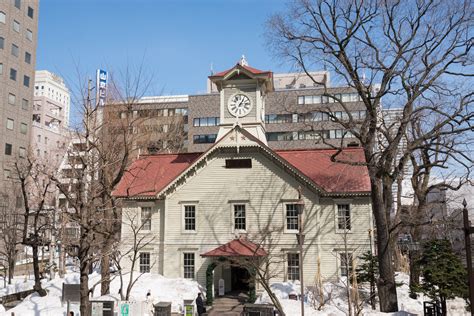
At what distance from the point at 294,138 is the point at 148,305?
161 ft

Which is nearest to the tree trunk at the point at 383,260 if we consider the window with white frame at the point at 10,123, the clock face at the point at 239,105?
the clock face at the point at 239,105

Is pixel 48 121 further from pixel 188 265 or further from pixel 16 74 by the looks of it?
pixel 188 265

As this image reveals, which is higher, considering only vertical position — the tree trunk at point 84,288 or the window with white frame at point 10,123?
the window with white frame at point 10,123

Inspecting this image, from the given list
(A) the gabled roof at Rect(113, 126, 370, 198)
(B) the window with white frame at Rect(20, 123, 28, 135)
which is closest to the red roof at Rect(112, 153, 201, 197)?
(A) the gabled roof at Rect(113, 126, 370, 198)

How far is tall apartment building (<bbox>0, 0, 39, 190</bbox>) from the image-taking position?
169 feet

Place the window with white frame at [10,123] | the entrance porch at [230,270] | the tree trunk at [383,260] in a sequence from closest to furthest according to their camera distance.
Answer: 1. the tree trunk at [383,260]
2. the entrance porch at [230,270]
3. the window with white frame at [10,123]

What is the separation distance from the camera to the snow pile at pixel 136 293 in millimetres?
20922

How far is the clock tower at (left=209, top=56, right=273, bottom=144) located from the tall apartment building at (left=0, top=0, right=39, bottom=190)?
31769mm

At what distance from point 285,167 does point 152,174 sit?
976 centimetres

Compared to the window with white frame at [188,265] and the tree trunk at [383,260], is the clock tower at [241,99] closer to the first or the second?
the window with white frame at [188,265]

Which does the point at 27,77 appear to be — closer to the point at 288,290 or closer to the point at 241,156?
the point at 241,156

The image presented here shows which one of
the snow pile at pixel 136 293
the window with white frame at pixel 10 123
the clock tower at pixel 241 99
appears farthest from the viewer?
the window with white frame at pixel 10 123

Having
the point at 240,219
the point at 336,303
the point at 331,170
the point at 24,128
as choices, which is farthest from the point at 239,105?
the point at 24,128

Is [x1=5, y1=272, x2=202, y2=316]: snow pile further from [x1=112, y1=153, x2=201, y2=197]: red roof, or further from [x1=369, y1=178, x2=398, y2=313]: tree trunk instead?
[x1=369, y1=178, x2=398, y2=313]: tree trunk
